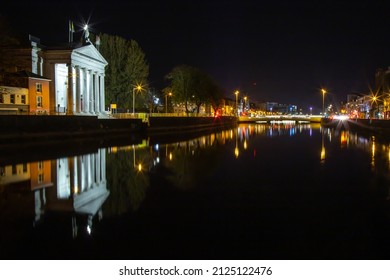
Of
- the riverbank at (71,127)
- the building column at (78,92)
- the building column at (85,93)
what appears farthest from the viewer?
the building column at (85,93)

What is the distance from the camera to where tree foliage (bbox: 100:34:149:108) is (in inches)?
3654

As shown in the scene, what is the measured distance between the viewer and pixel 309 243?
10258 millimetres

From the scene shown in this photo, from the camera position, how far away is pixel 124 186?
1869 cm

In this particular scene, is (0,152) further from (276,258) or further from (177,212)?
(276,258)

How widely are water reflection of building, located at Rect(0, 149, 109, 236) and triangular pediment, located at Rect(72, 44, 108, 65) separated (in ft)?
168

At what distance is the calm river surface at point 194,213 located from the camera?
9.77m

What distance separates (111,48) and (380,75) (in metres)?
90.0

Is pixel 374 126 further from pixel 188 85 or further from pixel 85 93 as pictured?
pixel 85 93

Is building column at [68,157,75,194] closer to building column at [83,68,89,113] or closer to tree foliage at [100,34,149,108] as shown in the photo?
building column at [83,68,89,113]

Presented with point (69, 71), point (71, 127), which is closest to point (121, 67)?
point (69, 71)

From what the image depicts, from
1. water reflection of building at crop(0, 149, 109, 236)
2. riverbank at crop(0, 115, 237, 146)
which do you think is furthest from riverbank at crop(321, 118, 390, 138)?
water reflection of building at crop(0, 149, 109, 236)

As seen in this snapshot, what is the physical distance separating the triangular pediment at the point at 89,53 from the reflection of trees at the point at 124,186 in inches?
2040

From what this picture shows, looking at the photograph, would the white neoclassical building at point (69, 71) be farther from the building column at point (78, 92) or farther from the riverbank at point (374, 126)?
the riverbank at point (374, 126)

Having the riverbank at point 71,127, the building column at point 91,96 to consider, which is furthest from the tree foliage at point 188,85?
the building column at point 91,96
